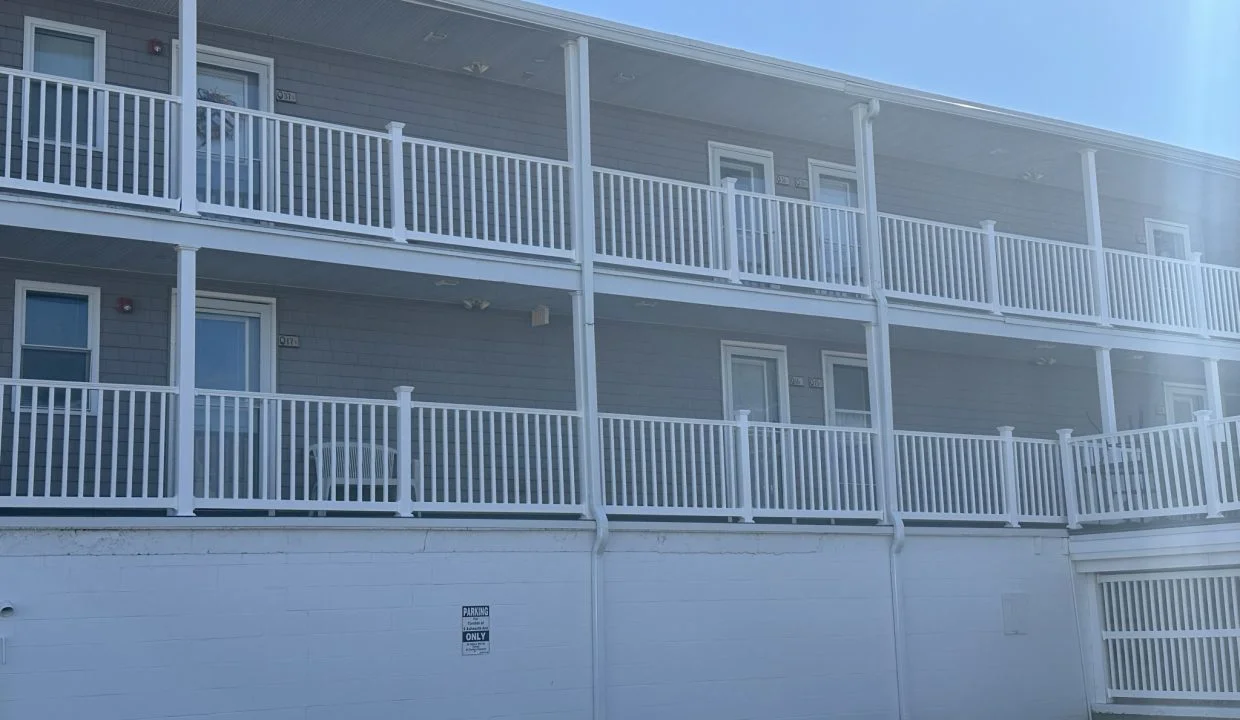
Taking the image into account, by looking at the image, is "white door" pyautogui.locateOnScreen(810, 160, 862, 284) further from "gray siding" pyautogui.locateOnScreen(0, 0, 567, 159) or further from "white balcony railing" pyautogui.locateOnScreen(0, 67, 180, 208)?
"white balcony railing" pyautogui.locateOnScreen(0, 67, 180, 208)

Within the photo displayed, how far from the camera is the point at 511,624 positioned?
1411cm

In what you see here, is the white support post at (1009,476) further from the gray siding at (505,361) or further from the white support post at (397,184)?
the white support post at (397,184)

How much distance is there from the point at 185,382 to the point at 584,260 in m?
4.41

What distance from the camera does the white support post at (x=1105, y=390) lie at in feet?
61.9

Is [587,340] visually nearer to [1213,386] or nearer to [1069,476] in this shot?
[1069,476]

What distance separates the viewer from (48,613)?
38.8 feet

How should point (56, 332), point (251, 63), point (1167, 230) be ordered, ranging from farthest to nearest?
1. point (1167, 230)
2. point (251, 63)
3. point (56, 332)

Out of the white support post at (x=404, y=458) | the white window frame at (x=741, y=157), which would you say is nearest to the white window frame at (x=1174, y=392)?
the white window frame at (x=741, y=157)

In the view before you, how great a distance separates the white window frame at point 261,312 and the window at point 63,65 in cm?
188

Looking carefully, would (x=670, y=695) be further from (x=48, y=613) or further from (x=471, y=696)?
(x=48, y=613)

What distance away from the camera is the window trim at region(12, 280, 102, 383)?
46.9 feet

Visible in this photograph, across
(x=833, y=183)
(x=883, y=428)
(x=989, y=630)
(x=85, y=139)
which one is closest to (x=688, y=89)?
(x=833, y=183)

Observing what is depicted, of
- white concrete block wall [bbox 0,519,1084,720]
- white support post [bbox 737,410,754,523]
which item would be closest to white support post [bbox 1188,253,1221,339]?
white concrete block wall [bbox 0,519,1084,720]

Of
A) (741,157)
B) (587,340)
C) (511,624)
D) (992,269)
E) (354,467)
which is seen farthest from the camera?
(741,157)
